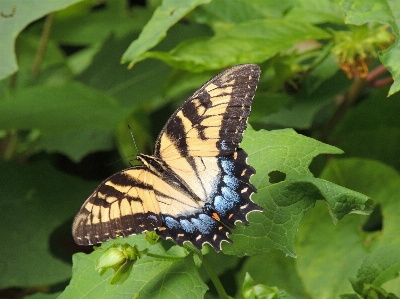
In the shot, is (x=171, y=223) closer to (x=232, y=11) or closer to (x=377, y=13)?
(x=377, y=13)

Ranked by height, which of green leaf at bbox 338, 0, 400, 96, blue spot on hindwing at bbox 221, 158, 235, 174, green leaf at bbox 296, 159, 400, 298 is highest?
green leaf at bbox 338, 0, 400, 96

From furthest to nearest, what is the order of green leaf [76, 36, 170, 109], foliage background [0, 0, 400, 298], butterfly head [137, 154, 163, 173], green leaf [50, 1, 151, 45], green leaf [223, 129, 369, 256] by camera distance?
green leaf [50, 1, 151, 45], green leaf [76, 36, 170, 109], foliage background [0, 0, 400, 298], butterfly head [137, 154, 163, 173], green leaf [223, 129, 369, 256]

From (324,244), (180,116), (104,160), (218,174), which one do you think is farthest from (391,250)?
(104,160)

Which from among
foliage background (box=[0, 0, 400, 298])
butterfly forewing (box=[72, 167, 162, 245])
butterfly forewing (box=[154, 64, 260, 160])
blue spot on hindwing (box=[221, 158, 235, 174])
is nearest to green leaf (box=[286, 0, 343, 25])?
foliage background (box=[0, 0, 400, 298])

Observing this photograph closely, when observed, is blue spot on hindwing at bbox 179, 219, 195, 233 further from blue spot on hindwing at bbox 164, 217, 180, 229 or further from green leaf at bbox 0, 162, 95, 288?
green leaf at bbox 0, 162, 95, 288

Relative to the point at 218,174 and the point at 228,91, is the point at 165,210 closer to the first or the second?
the point at 218,174

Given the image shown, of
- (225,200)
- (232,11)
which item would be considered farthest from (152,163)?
(232,11)

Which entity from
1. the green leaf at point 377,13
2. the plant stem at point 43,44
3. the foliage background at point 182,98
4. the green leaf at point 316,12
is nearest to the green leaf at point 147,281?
the foliage background at point 182,98

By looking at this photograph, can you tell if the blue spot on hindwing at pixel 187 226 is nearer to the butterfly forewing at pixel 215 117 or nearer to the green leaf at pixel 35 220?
the butterfly forewing at pixel 215 117
